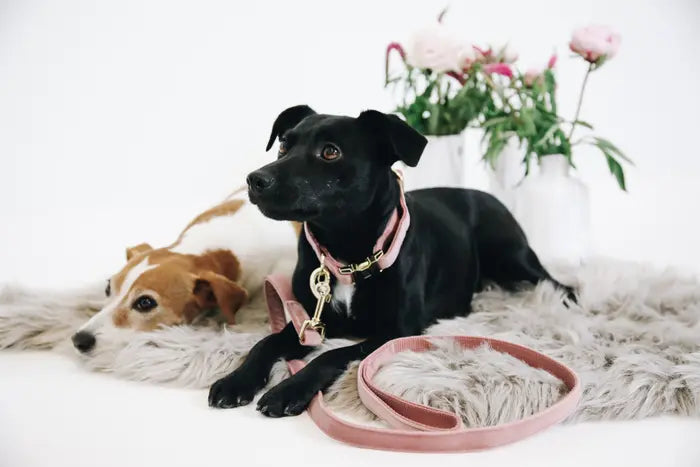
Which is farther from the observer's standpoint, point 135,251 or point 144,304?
point 135,251

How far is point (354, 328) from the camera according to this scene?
2.14m

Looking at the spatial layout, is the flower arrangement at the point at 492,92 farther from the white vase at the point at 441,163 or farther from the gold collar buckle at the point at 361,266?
the gold collar buckle at the point at 361,266

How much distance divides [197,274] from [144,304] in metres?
0.21

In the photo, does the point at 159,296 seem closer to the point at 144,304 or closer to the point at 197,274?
the point at 144,304

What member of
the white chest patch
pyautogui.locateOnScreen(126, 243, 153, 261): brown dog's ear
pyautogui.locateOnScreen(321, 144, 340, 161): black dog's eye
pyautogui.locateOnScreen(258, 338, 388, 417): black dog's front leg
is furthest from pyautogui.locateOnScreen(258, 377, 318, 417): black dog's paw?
pyautogui.locateOnScreen(126, 243, 153, 261): brown dog's ear

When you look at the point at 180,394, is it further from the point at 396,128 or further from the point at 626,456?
the point at 626,456

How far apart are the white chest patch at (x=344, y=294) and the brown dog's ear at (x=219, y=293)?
16.7 inches

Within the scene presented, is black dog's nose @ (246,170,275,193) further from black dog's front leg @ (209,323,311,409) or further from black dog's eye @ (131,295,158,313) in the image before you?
black dog's eye @ (131,295,158,313)

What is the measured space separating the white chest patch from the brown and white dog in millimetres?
A: 426

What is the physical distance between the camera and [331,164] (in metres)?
1.92

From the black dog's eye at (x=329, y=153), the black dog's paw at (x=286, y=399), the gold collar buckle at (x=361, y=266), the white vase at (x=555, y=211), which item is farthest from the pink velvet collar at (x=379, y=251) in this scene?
the white vase at (x=555, y=211)

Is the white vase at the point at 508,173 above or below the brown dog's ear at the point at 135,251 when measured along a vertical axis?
above

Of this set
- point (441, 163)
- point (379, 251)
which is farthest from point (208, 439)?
point (441, 163)

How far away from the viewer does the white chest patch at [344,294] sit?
2.08m
